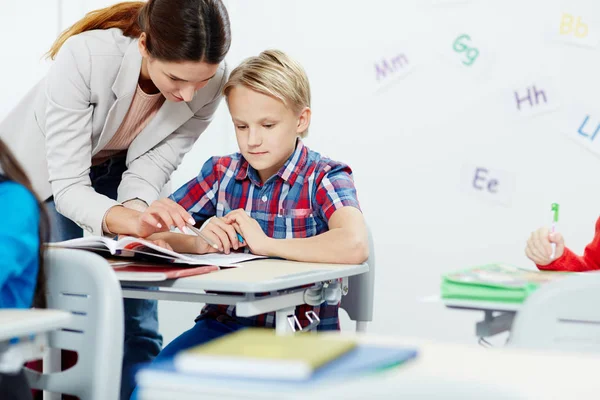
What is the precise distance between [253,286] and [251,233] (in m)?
0.42

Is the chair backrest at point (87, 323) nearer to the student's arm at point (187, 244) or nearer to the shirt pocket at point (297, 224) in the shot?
the student's arm at point (187, 244)

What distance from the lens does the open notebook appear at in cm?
138

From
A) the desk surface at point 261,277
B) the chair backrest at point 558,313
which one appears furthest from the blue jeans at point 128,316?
the chair backrest at point 558,313

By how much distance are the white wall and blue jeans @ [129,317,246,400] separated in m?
1.38

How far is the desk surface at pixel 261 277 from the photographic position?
1259 mm

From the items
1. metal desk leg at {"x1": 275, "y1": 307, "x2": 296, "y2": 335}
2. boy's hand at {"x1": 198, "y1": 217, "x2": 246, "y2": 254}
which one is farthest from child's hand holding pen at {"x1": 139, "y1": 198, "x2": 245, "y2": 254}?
metal desk leg at {"x1": 275, "y1": 307, "x2": 296, "y2": 335}

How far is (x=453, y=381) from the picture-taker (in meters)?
0.47

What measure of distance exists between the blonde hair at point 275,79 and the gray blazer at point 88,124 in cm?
12

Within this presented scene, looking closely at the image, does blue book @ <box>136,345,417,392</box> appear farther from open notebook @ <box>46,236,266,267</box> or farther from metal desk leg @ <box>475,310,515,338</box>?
open notebook @ <box>46,236,266,267</box>

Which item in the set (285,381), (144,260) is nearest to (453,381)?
(285,381)

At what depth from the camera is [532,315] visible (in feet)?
2.77

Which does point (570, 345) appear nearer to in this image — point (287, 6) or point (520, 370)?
point (520, 370)

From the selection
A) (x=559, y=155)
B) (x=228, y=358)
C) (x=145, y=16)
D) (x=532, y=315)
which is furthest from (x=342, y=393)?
(x=559, y=155)

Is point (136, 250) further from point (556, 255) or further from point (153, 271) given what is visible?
point (556, 255)
